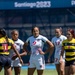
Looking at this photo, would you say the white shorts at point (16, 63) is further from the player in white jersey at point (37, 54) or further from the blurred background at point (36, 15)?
the blurred background at point (36, 15)

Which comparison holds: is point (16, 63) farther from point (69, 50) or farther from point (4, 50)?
point (69, 50)

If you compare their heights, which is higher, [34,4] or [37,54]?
[34,4]

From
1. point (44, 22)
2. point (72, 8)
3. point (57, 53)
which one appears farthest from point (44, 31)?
point (57, 53)

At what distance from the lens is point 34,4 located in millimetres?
24344

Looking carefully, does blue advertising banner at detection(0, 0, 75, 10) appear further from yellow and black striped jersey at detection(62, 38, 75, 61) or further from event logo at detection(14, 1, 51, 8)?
yellow and black striped jersey at detection(62, 38, 75, 61)

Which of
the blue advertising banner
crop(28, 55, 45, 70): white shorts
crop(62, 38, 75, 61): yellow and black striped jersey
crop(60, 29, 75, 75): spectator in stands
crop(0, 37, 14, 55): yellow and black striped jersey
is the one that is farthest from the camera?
the blue advertising banner

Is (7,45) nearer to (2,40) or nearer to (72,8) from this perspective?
(2,40)

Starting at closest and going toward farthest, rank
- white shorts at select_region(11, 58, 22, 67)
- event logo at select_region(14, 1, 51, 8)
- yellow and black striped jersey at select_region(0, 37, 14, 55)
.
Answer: yellow and black striped jersey at select_region(0, 37, 14, 55) < white shorts at select_region(11, 58, 22, 67) < event logo at select_region(14, 1, 51, 8)

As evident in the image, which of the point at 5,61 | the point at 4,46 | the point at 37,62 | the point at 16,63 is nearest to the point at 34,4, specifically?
the point at 16,63

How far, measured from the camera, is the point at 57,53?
49.5 feet

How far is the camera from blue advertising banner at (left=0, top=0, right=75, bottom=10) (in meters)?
24.1

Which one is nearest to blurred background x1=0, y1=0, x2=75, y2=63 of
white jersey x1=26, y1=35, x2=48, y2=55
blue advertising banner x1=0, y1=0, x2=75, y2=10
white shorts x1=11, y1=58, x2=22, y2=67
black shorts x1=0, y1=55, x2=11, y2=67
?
blue advertising banner x1=0, y1=0, x2=75, y2=10

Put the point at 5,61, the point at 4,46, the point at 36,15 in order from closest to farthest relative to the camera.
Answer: the point at 5,61 < the point at 4,46 < the point at 36,15

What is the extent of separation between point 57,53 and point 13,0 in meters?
9.66
